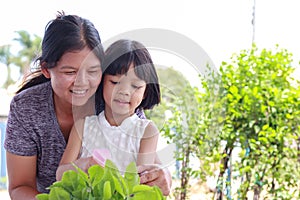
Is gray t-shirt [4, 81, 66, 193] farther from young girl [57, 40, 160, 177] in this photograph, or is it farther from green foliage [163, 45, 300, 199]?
green foliage [163, 45, 300, 199]

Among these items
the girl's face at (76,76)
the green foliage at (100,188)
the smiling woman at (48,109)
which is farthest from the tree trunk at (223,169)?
the green foliage at (100,188)

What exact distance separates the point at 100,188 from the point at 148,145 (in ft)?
0.95

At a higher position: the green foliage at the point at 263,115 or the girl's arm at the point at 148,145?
the green foliage at the point at 263,115

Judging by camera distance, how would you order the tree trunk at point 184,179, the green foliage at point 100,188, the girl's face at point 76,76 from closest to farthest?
the green foliage at point 100,188 → the girl's face at point 76,76 → the tree trunk at point 184,179

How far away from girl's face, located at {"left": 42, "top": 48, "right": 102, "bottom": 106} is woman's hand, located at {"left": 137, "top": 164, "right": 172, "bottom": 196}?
227 millimetres

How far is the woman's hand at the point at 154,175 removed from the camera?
38.6 inches

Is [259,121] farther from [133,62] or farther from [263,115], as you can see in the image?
[133,62]

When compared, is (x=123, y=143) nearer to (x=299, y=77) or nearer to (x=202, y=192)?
(x=299, y=77)

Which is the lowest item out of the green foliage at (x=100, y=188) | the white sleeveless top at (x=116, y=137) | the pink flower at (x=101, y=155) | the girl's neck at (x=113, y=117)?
→ the green foliage at (x=100, y=188)

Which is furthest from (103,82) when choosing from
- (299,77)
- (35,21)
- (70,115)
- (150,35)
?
(35,21)

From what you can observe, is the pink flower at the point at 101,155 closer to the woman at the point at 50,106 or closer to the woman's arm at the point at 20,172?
the woman at the point at 50,106

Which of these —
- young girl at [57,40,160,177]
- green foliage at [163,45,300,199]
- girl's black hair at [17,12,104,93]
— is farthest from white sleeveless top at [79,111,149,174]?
green foliage at [163,45,300,199]

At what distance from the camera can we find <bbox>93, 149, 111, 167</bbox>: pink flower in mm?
1004

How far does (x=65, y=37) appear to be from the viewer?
3.99ft
